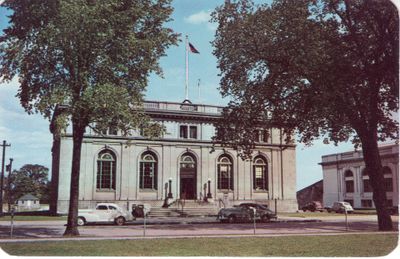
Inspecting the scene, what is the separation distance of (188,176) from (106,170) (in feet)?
22.3

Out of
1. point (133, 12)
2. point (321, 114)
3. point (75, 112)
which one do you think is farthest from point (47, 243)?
point (321, 114)

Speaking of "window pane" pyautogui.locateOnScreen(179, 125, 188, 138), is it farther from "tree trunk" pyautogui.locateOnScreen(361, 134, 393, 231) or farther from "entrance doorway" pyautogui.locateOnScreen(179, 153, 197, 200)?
"tree trunk" pyautogui.locateOnScreen(361, 134, 393, 231)

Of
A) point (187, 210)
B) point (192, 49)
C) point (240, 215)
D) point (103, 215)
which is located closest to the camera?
point (192, 49)

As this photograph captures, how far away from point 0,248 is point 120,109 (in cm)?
551

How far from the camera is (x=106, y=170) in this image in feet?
111

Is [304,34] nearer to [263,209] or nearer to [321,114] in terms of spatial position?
[321,114]

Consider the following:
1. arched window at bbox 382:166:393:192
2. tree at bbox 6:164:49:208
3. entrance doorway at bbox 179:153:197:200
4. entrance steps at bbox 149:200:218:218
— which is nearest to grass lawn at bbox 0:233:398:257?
arched window at bbox 382:166:393:192

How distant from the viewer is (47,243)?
13.0m

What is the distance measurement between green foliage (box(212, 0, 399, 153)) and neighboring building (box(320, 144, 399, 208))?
910 mm

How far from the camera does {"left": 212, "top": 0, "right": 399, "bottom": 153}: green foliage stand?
1612cm

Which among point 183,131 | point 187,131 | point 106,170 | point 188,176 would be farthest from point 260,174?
point 106,170

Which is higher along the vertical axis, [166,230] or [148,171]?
[148,171]

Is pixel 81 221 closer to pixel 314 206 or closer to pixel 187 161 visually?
pixel 187 161

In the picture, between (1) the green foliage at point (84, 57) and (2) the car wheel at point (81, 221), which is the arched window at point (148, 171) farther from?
(1) the green foliage at point (84, 57)
